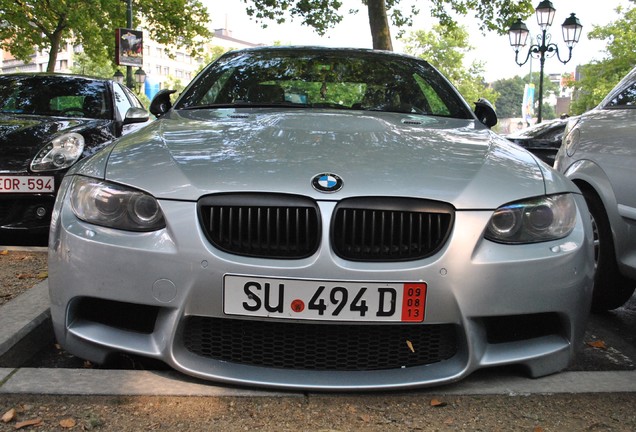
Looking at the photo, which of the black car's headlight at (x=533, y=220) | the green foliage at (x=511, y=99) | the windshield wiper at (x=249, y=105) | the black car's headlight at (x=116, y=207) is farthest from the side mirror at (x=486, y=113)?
the green foliage at (x=511, y=99)

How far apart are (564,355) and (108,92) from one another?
547 cm

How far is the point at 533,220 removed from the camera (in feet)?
8.06

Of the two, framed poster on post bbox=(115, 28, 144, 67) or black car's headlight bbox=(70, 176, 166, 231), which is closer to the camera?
black car's headlight bbox=(70, 176, 166, 231)

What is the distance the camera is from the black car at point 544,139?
11.2 m

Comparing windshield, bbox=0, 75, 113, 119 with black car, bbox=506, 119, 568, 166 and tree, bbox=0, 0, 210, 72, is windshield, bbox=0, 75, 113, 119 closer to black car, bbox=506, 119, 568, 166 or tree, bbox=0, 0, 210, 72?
black car, bbox=506, 119, 568, 166

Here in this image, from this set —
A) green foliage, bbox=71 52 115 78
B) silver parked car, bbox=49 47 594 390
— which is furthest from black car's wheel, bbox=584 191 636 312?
green foliage, bbox=71 52 115 78

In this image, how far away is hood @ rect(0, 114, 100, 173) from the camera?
16.6ft

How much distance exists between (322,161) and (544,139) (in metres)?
10.2

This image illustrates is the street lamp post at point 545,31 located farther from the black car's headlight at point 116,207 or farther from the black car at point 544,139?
the black car's headlight at point 116,207

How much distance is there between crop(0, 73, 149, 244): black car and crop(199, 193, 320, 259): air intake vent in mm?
2705

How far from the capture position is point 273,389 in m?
2.33

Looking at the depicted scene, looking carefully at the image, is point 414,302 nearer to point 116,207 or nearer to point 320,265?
point 320,265

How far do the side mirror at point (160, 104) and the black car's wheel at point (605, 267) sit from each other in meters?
2.56

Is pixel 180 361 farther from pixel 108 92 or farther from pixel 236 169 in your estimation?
pixel 108 92
